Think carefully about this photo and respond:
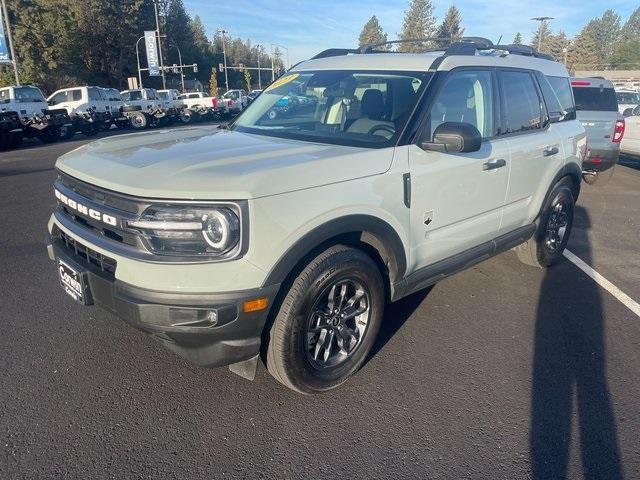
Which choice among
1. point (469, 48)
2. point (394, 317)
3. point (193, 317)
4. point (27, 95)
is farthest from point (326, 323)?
point (27, 95)

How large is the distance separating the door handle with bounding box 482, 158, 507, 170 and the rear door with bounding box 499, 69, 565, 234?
7.6 inches

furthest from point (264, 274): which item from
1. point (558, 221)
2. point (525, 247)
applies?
point (558, 221)

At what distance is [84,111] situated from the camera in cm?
2116

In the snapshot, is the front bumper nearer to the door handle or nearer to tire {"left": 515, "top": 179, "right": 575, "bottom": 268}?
A: the door handle

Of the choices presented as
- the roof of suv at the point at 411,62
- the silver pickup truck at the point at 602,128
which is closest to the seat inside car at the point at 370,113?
the roof of suv at the point at 411,62

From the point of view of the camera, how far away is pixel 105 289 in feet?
8.30

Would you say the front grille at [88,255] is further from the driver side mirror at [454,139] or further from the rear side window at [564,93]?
the rear side window at [564,93]

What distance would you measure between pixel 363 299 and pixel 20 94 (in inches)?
795

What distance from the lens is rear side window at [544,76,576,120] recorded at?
16.0 ft

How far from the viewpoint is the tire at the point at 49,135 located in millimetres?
16859

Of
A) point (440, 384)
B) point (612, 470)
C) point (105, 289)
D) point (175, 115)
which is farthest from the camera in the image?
point (175, 115)

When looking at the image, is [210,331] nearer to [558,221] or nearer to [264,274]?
[264,274]

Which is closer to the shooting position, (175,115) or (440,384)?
(440,384)

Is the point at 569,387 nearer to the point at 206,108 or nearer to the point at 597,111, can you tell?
the point at 597,111
